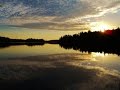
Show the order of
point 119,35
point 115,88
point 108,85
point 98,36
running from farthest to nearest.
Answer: point 98,36
point 119,35
point 108,85
point 115,88

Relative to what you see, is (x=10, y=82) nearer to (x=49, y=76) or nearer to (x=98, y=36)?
(x=49, y=76)

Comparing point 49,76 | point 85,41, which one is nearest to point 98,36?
point 85,41

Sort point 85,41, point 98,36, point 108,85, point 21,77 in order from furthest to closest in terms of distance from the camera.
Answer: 1. point 85,41
2. point 98,36
3. point 21,77
4. point 108,85

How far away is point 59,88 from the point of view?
24.8 meters

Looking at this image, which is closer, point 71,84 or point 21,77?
point 71,84

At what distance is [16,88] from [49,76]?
27.1ft

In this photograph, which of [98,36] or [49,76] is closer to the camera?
[49,76]

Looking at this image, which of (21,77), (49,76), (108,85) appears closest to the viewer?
(108,85)

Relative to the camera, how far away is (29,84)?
2634 centimetres

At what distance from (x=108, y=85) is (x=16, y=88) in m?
8.46

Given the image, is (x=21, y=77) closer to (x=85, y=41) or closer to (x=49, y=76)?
A: (x=49, y=76)

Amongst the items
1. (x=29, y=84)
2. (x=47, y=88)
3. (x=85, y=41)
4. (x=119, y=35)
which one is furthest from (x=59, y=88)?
(x=85, y=41)

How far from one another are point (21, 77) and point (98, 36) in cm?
14233

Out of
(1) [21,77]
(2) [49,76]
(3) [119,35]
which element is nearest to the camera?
(1) [21,77]
